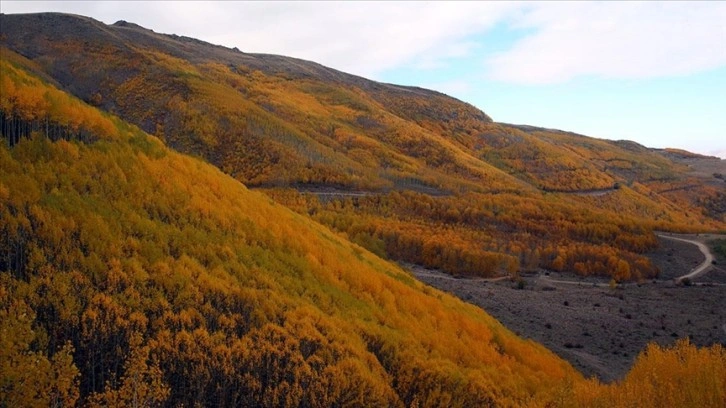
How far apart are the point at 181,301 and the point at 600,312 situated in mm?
29122

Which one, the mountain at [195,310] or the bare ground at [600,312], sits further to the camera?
the bare ground at [600,312]

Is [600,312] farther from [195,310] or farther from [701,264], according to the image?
[195,310]

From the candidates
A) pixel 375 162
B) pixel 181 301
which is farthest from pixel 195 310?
pixel 375 162

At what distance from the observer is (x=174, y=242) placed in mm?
13992

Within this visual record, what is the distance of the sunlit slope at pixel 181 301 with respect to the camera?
10391 millimetres

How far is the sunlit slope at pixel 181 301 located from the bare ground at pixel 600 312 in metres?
8.88

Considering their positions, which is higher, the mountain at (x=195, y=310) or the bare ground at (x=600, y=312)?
the mountain at (x=195, y=310)

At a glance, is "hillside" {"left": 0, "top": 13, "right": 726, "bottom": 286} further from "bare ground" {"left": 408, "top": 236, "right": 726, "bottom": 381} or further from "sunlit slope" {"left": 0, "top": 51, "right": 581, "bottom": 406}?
"sunlit slope" {"left": 0, "top": 51, "right": 581, "bottom": 406}

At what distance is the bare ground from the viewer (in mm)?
26078

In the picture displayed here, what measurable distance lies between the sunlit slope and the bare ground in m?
8.88

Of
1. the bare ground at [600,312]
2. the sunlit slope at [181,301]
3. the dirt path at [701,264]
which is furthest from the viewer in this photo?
the dirt path at [701,264]

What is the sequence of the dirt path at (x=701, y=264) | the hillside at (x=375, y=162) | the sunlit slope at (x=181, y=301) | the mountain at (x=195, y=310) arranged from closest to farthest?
the mountain at (x=195, y=310) → the sunlit slope at (x=181, y=301) → the dirt path at (x=701, y=264) → the hillside at (x=375, y=162)

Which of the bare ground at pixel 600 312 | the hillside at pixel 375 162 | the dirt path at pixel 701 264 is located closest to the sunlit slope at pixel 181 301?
the bare ground at pixel 600 312

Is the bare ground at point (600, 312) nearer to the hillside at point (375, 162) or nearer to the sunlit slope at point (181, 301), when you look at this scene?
the hillside at point (375, 162)
